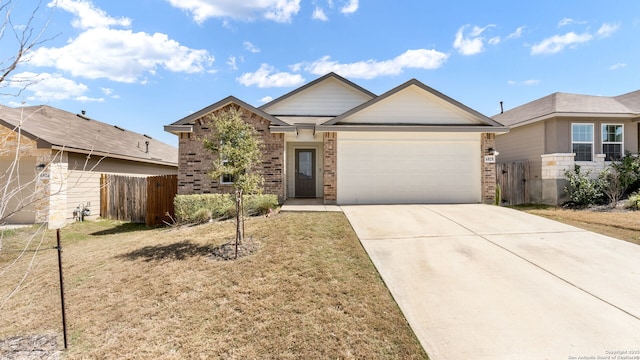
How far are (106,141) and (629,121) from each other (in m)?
26.6

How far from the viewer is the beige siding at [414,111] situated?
11.2 m

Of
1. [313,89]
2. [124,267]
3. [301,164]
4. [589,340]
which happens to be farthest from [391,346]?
[313,89]

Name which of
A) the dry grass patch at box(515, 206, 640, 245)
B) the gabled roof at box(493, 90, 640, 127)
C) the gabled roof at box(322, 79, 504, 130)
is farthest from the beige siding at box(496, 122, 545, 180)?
the gabled roof at box(322, 79, 504, 130)

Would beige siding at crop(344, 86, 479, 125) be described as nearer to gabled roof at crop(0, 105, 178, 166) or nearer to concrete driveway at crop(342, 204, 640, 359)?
concrete driveway at crop(342, 204, 640, 359)

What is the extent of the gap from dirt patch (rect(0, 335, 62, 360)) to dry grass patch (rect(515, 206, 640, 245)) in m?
11.4

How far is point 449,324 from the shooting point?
3.70 m

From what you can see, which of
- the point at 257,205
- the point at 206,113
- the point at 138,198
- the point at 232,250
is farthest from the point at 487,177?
the point at 138,198

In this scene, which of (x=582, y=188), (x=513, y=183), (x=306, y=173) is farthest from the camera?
(x=513, y=183)

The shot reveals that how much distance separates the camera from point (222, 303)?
432cm

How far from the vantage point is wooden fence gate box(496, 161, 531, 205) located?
46.3ft

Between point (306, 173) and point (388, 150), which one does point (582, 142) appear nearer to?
point (388, 150)

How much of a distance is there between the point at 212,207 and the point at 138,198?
457cm

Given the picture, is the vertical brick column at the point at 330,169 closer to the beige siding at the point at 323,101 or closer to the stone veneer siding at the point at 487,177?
the beige siding at the point at 323,101

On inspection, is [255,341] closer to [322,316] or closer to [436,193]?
[322,316]
